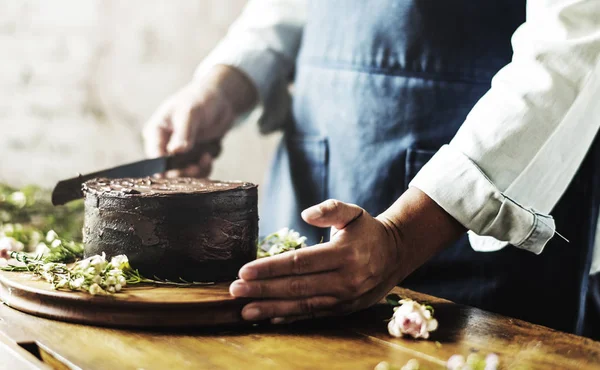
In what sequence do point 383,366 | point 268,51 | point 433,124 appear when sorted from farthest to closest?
point 268,51, point 433,124, point 383,366

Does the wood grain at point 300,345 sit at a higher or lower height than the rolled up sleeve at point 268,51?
lower

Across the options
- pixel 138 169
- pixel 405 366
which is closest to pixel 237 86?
pixel 138 169

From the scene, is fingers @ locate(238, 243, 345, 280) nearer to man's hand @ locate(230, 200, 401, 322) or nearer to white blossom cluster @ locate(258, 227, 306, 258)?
man's hand @ locate(230, 200, 401, 322)

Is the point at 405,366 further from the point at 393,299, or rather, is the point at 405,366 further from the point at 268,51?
the point at 268,51

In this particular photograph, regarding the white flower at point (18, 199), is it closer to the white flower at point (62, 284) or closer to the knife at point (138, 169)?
the knife at point (138, 169)

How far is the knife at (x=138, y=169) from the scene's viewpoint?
1275mm

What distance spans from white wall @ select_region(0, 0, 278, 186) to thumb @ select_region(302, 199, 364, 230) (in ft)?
4.70

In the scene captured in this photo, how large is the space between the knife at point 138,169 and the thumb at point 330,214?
0.55 m

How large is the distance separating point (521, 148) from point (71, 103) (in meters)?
1.78

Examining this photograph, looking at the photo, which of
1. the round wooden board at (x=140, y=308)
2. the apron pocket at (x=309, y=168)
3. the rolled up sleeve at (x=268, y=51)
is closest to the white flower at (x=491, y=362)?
the round wooden board at (x=140, y=308)

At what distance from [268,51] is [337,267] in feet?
3.17

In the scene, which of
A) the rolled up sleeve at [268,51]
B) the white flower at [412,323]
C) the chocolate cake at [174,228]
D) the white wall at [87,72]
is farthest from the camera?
the white wall at [87,72]

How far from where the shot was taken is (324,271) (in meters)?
0.98

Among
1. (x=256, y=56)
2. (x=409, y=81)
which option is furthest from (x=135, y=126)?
(x=409, y=81)
